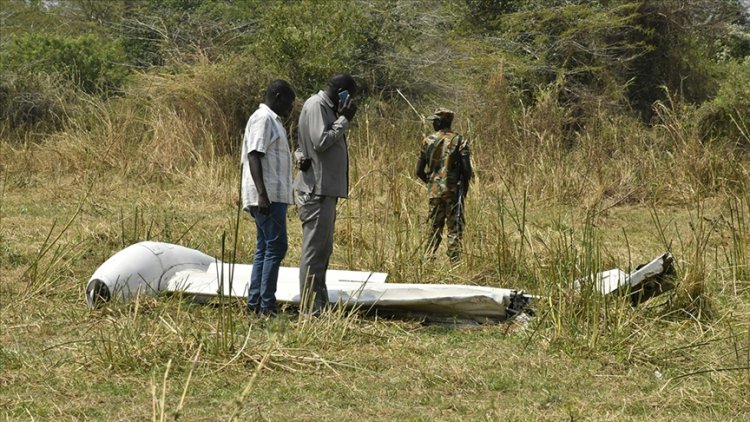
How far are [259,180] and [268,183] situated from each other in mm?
84

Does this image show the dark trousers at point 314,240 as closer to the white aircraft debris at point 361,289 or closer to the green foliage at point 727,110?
the white aircraft debris at point 361,289

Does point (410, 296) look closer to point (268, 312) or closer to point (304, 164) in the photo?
point (268, 312)

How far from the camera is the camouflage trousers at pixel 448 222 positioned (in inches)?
303

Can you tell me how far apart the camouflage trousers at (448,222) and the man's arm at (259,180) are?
1850 millimetres

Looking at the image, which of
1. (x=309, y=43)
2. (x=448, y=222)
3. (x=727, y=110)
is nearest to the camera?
(x=448, y=222)

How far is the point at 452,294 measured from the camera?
6359 mm

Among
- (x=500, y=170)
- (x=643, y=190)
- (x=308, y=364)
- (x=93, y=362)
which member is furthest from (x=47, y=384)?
(x=643, y=190)

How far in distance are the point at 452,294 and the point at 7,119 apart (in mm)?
10557

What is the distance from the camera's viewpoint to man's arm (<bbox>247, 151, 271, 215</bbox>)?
19.6ft

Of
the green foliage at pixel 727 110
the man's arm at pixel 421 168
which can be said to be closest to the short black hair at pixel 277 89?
the man's arm at pixel 421 168

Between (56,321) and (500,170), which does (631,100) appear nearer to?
(500,170)

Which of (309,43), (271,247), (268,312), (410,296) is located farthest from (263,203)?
(309,43)

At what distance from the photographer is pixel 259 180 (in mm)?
5996

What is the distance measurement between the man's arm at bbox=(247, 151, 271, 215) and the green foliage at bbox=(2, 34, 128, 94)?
1195 cm
